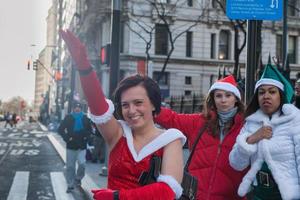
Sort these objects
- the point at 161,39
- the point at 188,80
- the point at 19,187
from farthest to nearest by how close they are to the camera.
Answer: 1. the point at 188,80
2. the point at 161,39
3. the point at 19,187

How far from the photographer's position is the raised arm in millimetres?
2656

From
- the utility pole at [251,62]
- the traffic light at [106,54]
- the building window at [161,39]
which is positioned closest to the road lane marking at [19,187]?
the traffic light at [106,54]

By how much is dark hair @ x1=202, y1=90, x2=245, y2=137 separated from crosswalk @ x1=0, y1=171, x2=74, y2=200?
6254 mm

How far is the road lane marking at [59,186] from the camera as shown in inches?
388

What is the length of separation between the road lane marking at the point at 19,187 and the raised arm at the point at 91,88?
7.63 meters

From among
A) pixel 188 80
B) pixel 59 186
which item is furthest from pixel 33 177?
pixel 188 80

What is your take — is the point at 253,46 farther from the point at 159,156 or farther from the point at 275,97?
the point at 159,156

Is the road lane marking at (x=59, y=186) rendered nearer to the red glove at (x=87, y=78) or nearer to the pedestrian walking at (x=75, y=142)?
the pedestrian walking at (x=75, y=142)

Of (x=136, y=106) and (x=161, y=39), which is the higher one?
(x=161, y=39)

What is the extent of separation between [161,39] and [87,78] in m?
38.8

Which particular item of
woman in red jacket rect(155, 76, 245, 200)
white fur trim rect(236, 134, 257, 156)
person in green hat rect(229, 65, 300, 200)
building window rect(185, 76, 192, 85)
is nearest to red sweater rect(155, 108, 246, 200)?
woman in red jacket rect(155, 76, 245, 200)

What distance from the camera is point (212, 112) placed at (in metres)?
3.92

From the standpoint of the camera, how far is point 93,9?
42281 millimetres

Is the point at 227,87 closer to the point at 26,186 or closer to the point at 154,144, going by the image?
the point at 154,144
